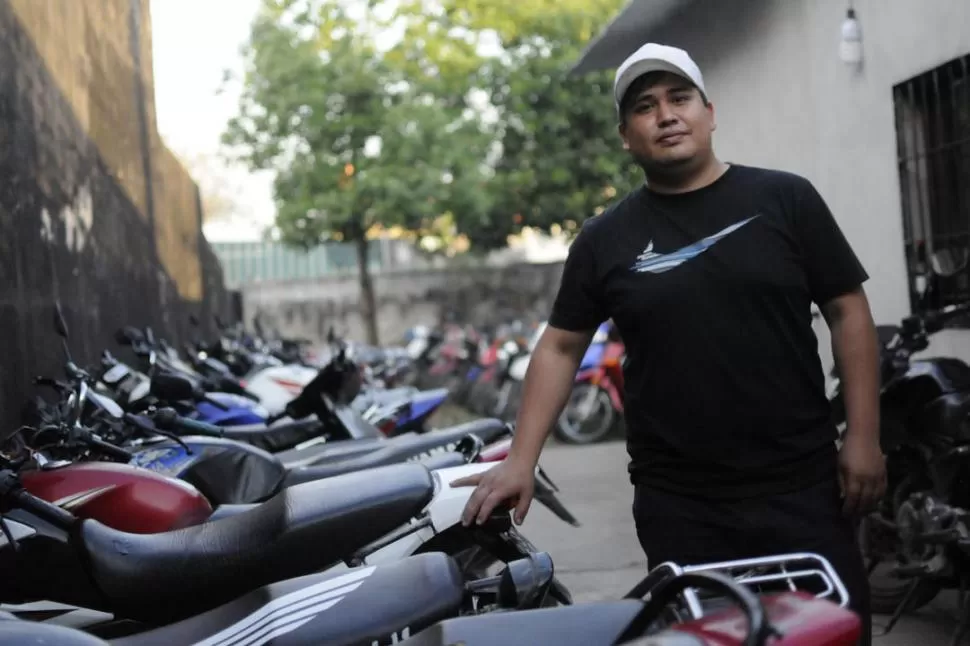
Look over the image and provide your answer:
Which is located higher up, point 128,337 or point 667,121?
point 667,121

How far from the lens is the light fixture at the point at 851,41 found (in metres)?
7.27

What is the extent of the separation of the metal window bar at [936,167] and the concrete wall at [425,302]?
13.7 metres

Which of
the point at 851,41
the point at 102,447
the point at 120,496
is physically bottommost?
the point at 120,496

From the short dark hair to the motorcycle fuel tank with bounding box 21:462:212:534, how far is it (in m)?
1.73

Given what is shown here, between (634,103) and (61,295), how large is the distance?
17.2 ft

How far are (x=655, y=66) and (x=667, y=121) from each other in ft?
0.42

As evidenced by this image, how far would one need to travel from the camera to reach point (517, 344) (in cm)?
1454

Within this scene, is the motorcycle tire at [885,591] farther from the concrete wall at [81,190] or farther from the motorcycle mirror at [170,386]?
the concrete wall at [81,190]

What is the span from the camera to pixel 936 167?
22.3 feet

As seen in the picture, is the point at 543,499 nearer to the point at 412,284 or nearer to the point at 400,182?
the point at 400,182

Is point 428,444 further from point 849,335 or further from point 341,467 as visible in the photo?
point 849,335

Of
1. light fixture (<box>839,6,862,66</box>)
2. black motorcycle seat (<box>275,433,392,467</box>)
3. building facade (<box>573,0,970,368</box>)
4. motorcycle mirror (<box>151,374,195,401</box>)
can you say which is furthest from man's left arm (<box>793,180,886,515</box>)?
light fixture (<box>839,6,862,66</box>)

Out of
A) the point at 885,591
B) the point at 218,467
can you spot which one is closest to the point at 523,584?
the point at 218,467

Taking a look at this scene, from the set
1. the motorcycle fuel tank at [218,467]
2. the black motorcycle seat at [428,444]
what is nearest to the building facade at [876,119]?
the black motorcycle seat at [428,444]
